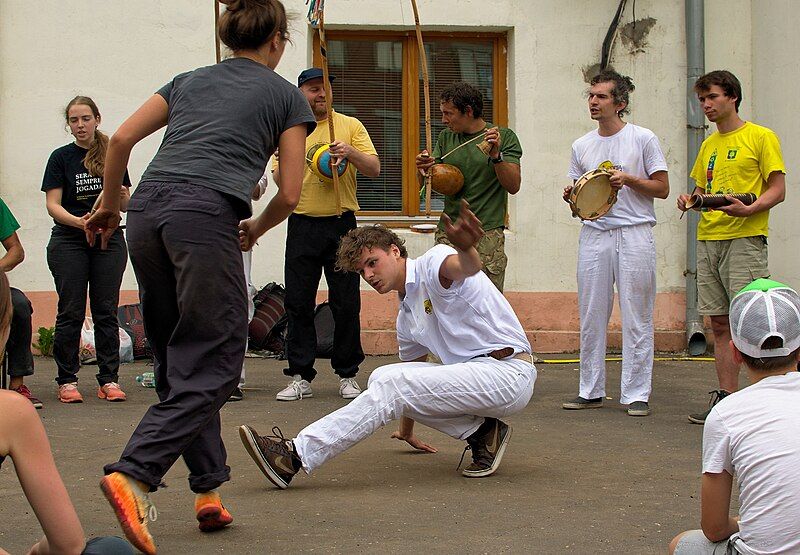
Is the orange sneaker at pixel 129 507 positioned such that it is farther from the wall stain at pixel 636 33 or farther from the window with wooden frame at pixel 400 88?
the wall stain at pixel 636 33

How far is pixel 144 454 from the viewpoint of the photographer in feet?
12.9

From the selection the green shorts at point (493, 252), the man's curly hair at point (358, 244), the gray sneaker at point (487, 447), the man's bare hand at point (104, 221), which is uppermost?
the man's bare hand at point (104, 221)

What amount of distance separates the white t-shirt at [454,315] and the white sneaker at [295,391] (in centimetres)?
232

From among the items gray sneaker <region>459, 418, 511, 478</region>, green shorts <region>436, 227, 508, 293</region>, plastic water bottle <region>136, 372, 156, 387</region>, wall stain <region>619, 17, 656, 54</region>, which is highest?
wall stain <region>619, 17, 656, 54</region>

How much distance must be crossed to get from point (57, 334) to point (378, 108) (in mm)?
4278

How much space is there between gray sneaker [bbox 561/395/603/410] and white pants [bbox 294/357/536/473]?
6.77ft

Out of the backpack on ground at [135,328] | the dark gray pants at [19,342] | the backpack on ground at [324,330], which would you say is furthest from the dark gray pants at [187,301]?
the backpack on ground at [135,328]

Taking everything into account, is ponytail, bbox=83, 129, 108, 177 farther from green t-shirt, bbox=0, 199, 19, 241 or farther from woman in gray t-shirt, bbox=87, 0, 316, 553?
woman in gray t-shirt, bbox=87, 0, 316, 553

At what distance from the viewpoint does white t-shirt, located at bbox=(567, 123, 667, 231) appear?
284 inches

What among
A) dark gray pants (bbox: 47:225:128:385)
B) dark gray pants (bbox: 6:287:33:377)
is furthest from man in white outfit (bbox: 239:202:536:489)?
dark gray pants (bbox: 47:225:128:385)

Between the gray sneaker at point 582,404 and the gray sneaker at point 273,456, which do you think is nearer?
the gray sneaker at point 273,456

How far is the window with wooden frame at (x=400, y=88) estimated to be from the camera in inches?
421

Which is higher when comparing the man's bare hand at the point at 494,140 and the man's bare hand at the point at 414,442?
the man's bare hand at the point at 494,140

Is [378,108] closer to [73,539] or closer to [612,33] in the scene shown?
[612,33]
